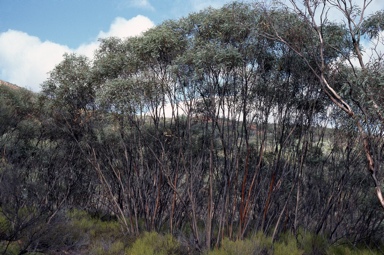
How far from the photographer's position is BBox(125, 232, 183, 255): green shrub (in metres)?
10.4

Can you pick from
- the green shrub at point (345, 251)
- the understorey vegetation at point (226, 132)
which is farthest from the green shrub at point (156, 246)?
the green shrub at point (345, 251)

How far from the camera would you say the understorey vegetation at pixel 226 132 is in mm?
10031

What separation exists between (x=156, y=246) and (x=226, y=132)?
420 cm

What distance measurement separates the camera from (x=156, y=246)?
10.8m

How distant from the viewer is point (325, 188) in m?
15.0

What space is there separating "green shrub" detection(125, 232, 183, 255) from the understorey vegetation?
4 cm

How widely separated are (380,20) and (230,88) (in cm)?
395

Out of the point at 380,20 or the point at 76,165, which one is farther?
the point at 76,165

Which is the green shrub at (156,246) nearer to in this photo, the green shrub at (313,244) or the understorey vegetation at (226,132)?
the understorey vegetation at (226,132)

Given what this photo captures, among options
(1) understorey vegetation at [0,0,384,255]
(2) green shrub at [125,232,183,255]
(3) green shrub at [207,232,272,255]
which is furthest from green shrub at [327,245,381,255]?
(2) green shrub at [125,232,183,255]

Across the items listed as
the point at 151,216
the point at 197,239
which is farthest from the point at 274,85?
the point at 151,216

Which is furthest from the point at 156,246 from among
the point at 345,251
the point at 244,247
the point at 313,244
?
the point at 345,251

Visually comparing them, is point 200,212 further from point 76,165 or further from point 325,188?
point 76,165

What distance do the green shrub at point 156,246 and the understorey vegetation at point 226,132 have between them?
0.13 feet
